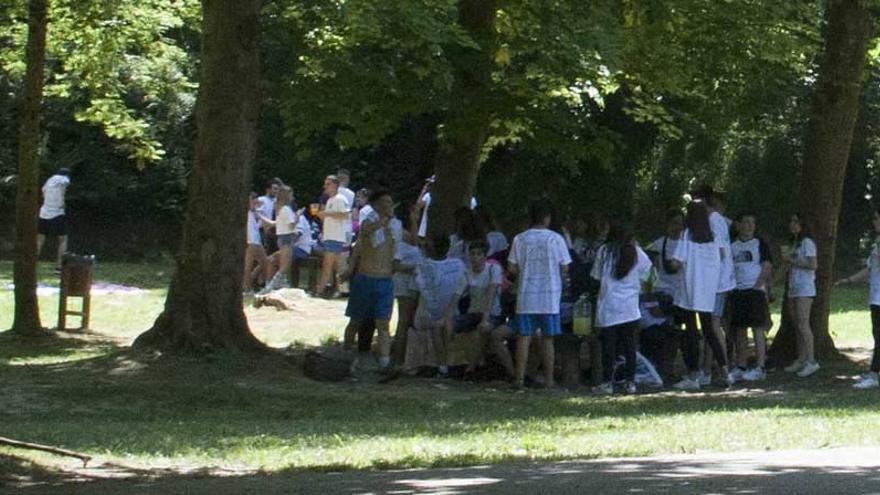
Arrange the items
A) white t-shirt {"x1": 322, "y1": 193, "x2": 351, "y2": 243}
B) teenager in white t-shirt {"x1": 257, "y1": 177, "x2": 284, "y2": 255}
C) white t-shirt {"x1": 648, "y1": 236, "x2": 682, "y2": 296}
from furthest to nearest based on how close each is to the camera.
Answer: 1. teenager in white t-shirt {"x1": 257, "y1": 177, "x2": 284, "y2": 255}
2. white t-shirt {"x1": 322, "y1": 193, "x2": 351, "y2": 243}
3. white t-shirt {"x1": 648, "y1": 236, "x2": 682, "y2": 296}

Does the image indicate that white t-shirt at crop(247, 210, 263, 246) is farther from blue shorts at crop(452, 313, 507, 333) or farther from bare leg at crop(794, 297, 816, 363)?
bare leg at crop(794, 297, 816, 363)

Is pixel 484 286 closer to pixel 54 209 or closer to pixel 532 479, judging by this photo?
pixel 532 479

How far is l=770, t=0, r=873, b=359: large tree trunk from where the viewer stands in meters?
18.8

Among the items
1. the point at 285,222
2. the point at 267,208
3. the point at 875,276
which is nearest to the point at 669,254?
the point at 875,276

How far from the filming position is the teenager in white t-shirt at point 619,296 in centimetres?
1650

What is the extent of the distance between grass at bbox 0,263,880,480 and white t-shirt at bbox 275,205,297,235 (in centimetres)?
584

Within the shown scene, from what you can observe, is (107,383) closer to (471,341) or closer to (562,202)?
(471,341)

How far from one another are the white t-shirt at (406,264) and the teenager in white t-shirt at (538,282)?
143cm

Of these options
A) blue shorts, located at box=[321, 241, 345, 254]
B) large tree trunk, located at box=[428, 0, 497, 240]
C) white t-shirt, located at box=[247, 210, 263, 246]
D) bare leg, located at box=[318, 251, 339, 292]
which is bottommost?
bare leg, located at box=[318, 251, 339, 292]

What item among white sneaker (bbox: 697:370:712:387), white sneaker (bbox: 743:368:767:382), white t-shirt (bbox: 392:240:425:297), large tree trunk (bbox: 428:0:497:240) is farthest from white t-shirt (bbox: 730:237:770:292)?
white t-shirt (bbox: 392:240:425:297)

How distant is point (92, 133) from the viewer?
3681 cm

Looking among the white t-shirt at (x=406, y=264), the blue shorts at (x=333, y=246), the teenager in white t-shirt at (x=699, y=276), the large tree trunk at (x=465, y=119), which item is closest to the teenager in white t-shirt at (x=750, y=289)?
the teenager in white t-shirt at (x=699, y=276)

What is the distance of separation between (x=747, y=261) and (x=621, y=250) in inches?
79.5

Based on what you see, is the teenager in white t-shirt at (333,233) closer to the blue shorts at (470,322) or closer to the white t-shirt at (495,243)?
the white t-shirt at (495,243)
